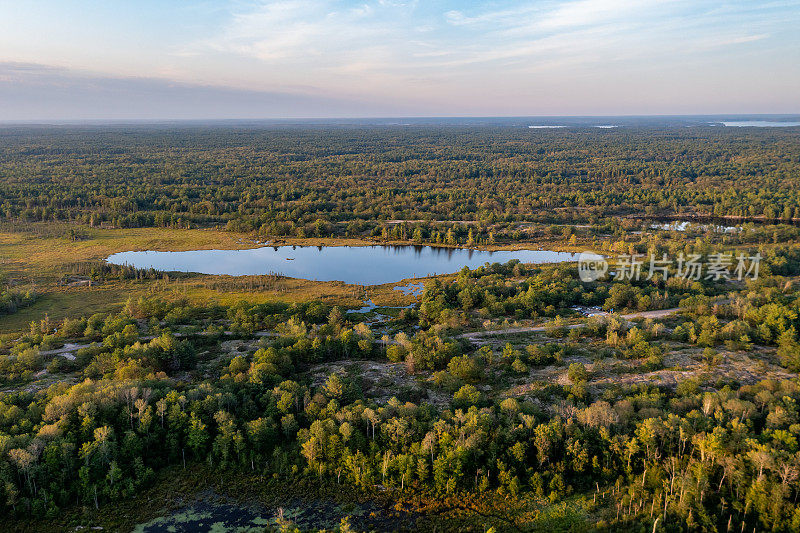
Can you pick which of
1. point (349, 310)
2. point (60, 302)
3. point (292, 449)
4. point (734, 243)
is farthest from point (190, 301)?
point (734, 243)

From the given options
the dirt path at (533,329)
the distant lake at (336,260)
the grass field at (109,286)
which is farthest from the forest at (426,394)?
the distant lake at (336,260)

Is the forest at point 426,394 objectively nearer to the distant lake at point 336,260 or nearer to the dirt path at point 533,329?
→ the dirt path at point 533,329

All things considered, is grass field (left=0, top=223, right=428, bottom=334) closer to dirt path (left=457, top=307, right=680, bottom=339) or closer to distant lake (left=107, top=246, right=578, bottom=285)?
distant lake (left=107, top=246, right=578, bottom=285)

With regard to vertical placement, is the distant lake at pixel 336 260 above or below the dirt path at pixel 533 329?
above

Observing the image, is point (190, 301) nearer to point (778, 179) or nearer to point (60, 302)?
point (60, 302)

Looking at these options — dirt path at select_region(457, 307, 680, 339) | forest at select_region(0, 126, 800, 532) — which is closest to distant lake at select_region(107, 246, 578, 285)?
forest at select_region(0, 126, 800, 532)

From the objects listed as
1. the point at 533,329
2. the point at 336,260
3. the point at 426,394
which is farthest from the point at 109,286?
the point at 533,329

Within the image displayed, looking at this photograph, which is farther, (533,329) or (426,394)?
(533,329)

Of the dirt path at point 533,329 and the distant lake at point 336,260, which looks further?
the distant lake at point 336,260

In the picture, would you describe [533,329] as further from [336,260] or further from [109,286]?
[109,286]
